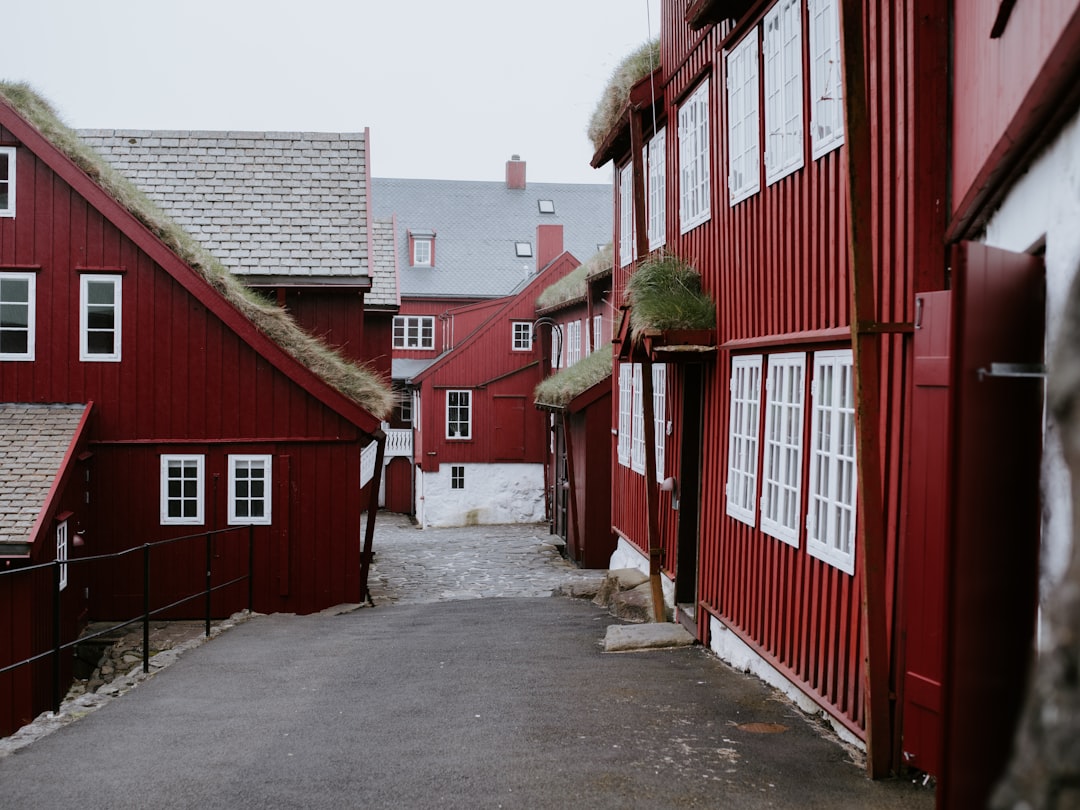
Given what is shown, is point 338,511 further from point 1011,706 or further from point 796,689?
point 1011,706

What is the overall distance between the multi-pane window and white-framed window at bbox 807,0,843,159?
1010 centimetres

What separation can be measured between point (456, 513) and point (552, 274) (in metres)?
8.45

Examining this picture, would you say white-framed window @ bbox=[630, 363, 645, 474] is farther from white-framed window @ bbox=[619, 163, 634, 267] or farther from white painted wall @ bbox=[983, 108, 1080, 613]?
white painted wall @ bbox=[983, 108, 1080, 613]

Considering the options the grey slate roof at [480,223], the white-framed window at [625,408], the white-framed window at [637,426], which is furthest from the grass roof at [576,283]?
the white-framed window at [637,426]

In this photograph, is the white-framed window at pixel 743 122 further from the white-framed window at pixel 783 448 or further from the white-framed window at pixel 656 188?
the white-framed window at pixel 656 188

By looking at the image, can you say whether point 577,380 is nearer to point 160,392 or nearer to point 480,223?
point 160,392

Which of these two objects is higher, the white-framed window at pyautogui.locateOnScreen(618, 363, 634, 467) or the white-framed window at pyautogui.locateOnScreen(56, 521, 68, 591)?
the white-framed window at pyautogui.locateOnScreen(618, 363, 634, 467)

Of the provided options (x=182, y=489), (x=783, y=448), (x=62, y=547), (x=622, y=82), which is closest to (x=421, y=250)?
(x=182, y=489)

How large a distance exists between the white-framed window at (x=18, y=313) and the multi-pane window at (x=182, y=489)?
7.53 feet

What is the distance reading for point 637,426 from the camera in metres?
14.2

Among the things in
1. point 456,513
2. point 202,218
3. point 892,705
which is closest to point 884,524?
point 892,705

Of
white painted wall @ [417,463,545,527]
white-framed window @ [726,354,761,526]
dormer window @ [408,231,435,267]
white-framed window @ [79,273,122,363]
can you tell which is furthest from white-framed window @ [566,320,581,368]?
white-framed window @ [726,354,761,526]

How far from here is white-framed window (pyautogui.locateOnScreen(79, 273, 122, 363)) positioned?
1459cm

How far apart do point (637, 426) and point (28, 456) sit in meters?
7.35
